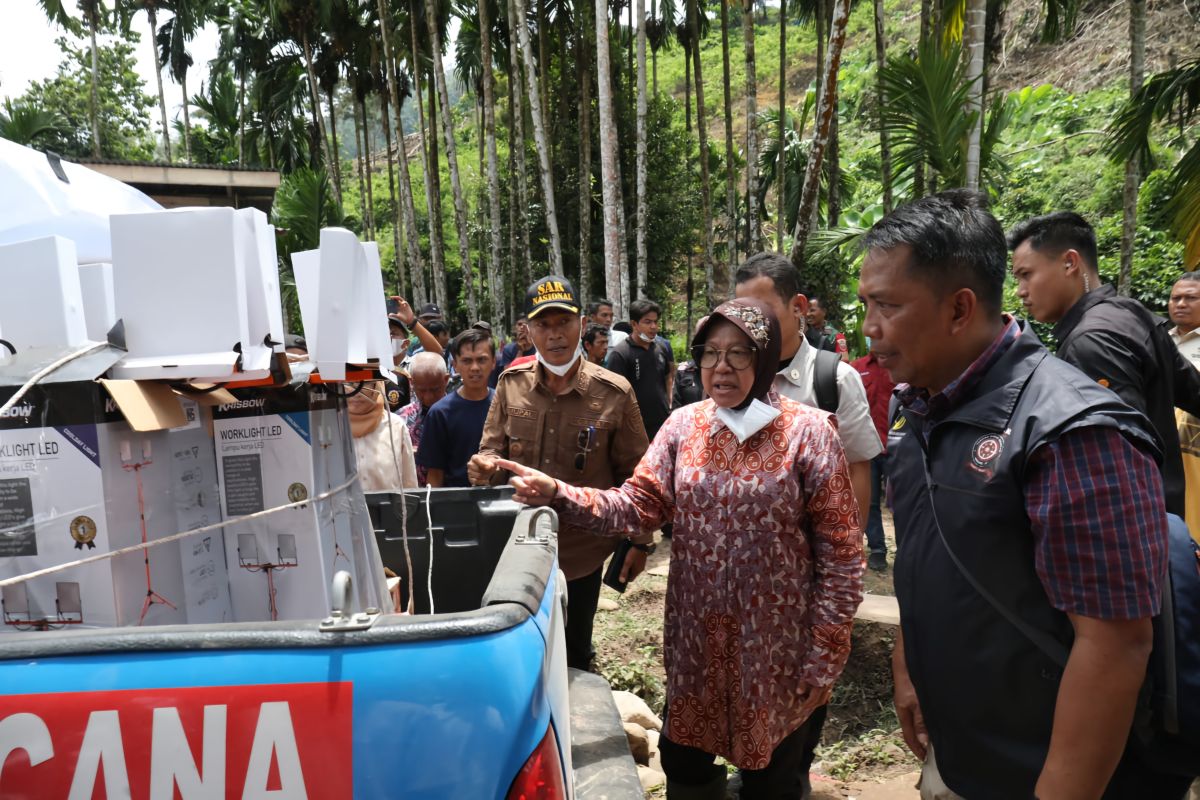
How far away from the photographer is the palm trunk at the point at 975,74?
24.0 feet

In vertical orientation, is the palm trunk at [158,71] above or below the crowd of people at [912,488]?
above

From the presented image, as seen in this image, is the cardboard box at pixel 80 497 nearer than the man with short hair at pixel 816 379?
Yes

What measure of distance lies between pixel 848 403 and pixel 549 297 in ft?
4.65

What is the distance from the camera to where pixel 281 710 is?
51.6 inches

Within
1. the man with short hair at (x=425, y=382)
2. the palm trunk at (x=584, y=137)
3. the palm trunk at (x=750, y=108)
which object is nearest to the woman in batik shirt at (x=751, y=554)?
the man with short hair at (x=425, y=382)

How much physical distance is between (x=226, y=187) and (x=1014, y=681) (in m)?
5.92

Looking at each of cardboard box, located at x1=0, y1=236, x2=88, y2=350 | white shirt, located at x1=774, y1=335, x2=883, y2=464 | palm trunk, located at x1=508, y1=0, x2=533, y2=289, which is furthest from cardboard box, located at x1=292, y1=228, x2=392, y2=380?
palm trunk, located at x1=508, y1=0, x2=533, y2=289

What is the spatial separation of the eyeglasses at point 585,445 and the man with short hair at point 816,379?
2.77 feet

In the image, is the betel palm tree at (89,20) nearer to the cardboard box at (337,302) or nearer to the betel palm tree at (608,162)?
the betel palm tree at (608,162)

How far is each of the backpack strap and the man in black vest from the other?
146 centimetres

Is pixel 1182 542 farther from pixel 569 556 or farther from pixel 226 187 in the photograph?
pixel 226 187

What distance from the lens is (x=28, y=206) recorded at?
2324 millimetres

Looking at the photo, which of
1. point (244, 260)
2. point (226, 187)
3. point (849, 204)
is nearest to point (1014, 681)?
point (244, 260)

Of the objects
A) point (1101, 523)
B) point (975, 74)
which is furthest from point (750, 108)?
point (1101, 523)
